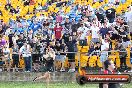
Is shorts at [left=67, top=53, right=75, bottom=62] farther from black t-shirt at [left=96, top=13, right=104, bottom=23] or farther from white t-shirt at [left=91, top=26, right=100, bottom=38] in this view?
black t-shirt at [left=96, top=13, right=104, bottom=23]

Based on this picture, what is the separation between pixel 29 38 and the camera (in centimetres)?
2517

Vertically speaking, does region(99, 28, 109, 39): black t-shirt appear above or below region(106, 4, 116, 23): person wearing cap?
below

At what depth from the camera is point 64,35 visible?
24.2 m

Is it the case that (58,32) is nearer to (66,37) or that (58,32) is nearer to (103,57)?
(66,37)

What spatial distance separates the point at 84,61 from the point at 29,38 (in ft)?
12.9

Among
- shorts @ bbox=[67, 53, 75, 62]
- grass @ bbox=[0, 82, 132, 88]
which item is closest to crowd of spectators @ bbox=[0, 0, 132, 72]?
shorts @ bbox=[67, 53, 75, 62]

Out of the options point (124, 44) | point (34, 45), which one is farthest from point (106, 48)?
point (34, 45)

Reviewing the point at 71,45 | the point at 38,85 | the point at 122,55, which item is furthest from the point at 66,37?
the point at 38,85

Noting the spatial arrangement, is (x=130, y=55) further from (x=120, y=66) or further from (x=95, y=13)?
(x=95, y=13)

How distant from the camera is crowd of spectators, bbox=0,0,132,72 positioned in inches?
899

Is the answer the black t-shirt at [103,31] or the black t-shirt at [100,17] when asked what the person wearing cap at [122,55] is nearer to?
the black t-shirt at [103,31]

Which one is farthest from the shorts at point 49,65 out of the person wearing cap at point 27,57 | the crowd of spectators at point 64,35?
the person wearing cap at point 27,57

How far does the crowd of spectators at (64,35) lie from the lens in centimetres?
2283

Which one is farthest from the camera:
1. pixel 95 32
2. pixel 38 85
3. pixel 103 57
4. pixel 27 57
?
pixel 95 32
